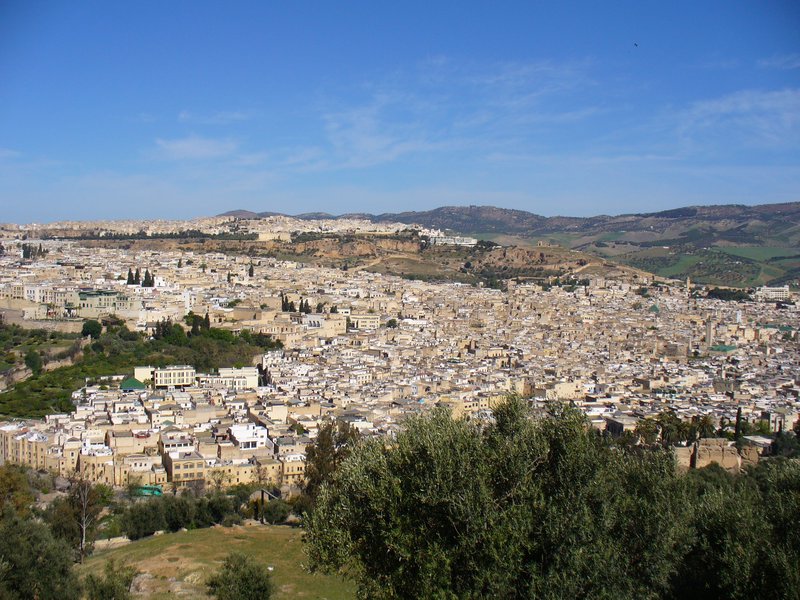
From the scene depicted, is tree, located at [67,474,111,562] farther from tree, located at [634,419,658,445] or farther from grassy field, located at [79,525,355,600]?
tree, located at [634,419,658,445]

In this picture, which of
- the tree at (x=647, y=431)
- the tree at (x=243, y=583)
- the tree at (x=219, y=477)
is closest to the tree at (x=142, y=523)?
the tree at (x=219, y=477)

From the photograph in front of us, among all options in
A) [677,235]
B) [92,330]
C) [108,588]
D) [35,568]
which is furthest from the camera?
[677,235]

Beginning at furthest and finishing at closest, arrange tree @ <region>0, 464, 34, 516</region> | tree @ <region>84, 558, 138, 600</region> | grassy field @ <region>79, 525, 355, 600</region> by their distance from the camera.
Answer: tree @ <region>0, 464, 34, 516</region> → grassy field @ <region>79, 525, 355, 600</region> → tree @ <region>84, 558, 138, 600</region>

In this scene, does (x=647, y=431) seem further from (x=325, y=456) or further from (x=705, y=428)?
(x=325, y=456)

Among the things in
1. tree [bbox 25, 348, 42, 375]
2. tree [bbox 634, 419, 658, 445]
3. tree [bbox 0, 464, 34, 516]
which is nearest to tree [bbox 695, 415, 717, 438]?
tree [bbox 634, 419, 658, 445]

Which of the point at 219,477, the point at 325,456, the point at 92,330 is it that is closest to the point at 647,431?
the point at 325,456

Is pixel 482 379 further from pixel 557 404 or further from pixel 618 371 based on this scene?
pixel 557 404
